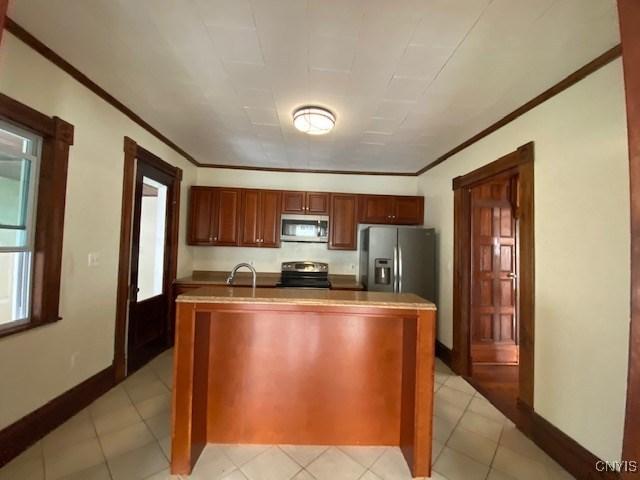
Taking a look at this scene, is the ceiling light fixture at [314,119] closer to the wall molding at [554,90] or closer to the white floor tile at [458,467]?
the wall molding at [554,90]

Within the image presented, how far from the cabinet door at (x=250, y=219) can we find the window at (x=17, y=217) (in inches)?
92.7

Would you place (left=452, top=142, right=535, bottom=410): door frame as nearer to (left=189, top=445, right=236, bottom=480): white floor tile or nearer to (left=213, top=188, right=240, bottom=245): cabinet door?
(left=189, top=445, right=236, bottom=480): white floor tile

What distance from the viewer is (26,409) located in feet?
6.03

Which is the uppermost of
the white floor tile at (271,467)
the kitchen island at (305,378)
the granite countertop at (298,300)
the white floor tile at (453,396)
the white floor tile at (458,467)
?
the granite countertop at (298,300)

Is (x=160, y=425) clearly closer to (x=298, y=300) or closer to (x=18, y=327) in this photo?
(x=18, y=327)

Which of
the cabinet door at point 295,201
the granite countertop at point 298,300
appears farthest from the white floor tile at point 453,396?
the cabinet door at point 295,201

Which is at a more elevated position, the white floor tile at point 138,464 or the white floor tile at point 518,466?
the white floor tile at point 138,464

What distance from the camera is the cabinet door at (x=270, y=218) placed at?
13.6 feet

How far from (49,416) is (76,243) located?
3.95ft

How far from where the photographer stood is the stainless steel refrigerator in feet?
12.0

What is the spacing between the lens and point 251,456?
185cm

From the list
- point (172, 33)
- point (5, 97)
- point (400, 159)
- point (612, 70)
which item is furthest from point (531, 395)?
point (5, 97)

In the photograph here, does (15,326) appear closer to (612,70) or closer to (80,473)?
(80,473)

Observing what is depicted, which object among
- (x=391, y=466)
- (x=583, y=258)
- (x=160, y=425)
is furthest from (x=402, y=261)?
(x=160, y=425)
